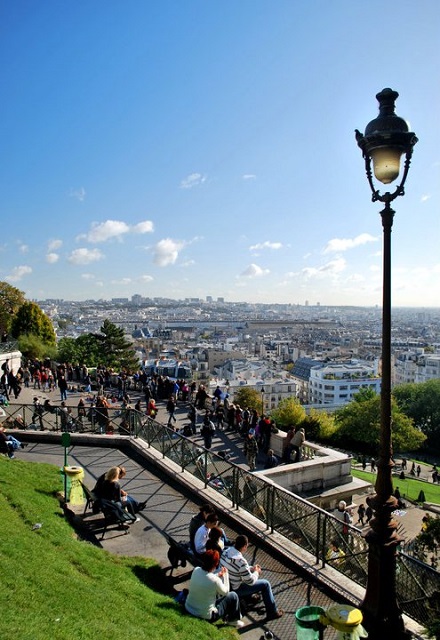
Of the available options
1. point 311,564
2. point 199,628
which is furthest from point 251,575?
point 311,564

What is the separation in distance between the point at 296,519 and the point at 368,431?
43.7m

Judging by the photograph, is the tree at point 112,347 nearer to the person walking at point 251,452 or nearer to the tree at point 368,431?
the tree at point 368,431

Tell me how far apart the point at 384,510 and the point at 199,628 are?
2173mm

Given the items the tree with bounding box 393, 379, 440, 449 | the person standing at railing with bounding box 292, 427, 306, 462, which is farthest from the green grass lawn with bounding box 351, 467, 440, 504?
the tree with bounding box 393, 379, 440, 449

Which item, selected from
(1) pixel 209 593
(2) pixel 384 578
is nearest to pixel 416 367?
(2) pixel 384 578

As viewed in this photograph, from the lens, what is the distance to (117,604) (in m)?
5.12

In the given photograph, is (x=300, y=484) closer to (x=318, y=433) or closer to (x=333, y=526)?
(x=333, y=526)

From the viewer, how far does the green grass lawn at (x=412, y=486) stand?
3381 cm

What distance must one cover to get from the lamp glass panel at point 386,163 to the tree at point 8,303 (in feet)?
148

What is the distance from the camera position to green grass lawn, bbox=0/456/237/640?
4.30 metres

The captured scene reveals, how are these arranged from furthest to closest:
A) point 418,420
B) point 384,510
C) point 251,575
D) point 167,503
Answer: point 418,420 → point 167,503 → point 251,575 → point 384,510

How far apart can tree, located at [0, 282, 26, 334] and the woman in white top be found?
43.9m

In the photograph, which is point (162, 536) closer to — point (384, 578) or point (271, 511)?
point (271, 511)

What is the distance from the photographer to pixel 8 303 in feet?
156
